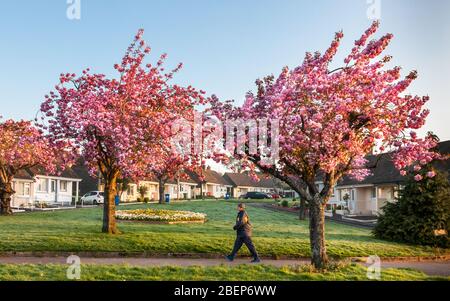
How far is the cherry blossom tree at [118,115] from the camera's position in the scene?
786 inches

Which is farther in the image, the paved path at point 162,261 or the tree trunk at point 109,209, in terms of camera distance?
the tree trunk at point 109,209

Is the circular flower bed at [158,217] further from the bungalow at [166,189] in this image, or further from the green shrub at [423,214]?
the bungalow at [166,189]

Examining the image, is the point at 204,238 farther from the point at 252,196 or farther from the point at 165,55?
the point at 252,196

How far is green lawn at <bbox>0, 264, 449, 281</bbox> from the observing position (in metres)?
11.9

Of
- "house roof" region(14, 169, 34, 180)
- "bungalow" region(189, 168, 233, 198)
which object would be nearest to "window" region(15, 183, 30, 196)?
"house roof" region(14, 169, 34, 180)

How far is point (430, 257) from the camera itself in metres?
20.4

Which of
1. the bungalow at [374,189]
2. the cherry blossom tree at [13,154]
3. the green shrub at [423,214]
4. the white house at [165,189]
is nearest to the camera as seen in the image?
the green shrub at [423,214]

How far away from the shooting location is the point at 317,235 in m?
14.2

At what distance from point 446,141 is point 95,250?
32.9 metres

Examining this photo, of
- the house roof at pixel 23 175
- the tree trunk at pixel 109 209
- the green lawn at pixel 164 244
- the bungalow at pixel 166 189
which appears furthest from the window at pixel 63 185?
the tree trunk at pixel 109 209

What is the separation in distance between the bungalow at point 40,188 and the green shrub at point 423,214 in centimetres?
3649

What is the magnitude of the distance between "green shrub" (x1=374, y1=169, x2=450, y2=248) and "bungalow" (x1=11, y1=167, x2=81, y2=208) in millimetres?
36493

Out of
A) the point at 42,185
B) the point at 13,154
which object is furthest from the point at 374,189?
the point at 42,185
